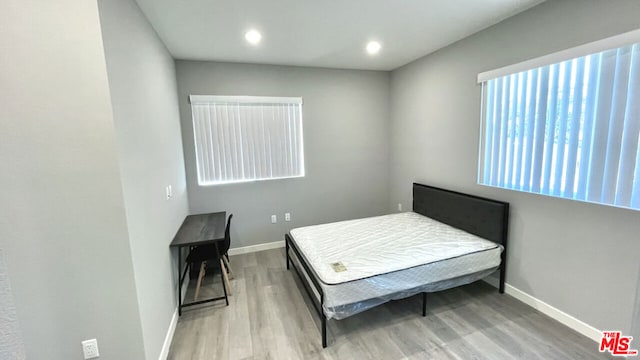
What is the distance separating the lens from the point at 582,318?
2.12 meters

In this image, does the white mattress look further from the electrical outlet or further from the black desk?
the electrical outlet

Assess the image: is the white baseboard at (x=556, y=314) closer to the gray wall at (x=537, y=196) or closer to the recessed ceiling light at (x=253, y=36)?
the gray wall at (x=537, y=196)

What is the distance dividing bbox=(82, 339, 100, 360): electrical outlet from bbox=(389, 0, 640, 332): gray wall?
135 inches

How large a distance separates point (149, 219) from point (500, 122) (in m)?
3.29

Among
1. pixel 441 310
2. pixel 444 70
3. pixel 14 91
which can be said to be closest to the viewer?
pixel 14 91

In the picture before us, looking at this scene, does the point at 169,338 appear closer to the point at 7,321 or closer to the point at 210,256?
the point at 210,256

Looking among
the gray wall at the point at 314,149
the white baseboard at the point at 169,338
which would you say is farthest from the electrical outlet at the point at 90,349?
the gray wall at the point at 314,149

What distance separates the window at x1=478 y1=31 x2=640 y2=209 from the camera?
1.81m

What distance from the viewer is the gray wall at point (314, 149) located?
11.5 ft

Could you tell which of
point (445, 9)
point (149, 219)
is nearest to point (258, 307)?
point (149, 219)

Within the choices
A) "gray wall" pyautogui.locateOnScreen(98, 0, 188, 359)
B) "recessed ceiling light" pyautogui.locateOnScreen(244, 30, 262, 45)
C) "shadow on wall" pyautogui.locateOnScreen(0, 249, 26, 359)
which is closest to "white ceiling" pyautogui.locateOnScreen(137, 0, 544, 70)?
"recessed ceiling light" pyautogui.locateOnScreen(244, 30, 262, 45)

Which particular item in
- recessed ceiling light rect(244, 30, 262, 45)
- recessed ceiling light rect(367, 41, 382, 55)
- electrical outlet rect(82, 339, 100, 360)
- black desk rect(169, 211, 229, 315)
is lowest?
electrical outlet rect(82, 339, 100, 360)

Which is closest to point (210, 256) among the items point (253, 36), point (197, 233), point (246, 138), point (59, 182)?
point (197, 233)

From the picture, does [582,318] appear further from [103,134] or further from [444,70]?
[103,134]
